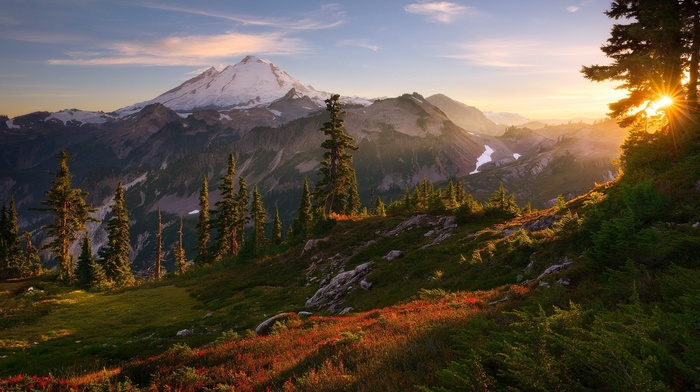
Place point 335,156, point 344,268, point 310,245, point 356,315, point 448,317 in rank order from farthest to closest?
point 335,156 < point 310,245 < point 344,268 < point 356,315 < point 448,317

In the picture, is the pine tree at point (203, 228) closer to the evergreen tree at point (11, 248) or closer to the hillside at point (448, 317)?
the evergreen tree at point (11, 248)

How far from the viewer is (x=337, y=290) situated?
2150 centimetres

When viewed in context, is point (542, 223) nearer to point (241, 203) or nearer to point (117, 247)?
point (241, 203)

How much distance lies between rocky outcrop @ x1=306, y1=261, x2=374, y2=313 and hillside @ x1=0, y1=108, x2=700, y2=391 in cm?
10

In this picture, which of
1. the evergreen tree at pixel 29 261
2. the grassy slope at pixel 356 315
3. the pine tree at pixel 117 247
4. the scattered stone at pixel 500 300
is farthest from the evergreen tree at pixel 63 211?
the scattered stone at pixel 500 300

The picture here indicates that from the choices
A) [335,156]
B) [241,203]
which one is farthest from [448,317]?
[241,203]

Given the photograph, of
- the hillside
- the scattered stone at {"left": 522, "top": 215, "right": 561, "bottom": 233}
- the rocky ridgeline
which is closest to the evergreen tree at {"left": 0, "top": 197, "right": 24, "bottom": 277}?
the hillside

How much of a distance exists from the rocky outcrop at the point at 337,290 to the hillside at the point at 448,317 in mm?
104

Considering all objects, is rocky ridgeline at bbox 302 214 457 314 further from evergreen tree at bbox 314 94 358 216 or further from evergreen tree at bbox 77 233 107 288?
evergreen tree at bbox 77 233 107 288

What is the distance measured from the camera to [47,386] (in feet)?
27.3

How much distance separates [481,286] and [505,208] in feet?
57.2

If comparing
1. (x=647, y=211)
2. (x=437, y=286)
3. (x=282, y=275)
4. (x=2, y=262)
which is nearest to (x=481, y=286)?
(x=437, y=286)

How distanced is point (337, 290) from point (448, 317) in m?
12.5

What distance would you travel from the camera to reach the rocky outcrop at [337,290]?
20288mm
